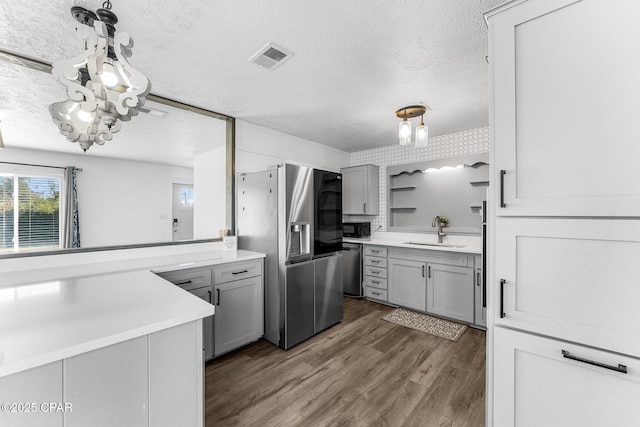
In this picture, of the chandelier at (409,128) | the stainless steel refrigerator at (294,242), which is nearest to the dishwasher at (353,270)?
the stainless steel refrigerator at (294,242)

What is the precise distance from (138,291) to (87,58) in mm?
1169

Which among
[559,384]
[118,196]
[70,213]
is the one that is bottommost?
[559,384]

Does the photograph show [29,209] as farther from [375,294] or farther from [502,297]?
[375,294]

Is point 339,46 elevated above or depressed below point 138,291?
above

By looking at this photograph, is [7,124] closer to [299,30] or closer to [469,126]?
[299,30]

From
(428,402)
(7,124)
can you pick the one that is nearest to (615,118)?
(428,402)

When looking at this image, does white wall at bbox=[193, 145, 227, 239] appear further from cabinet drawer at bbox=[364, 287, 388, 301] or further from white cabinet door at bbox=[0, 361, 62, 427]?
cabinet drawer at bbox=[364, 287, 388, 301]

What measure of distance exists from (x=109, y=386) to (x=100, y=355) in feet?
0.42

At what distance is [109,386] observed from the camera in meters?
0.93

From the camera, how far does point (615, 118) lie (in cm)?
94

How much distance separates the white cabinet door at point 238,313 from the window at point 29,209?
1.34 meters

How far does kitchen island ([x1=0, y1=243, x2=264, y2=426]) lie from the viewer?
2.63 ft

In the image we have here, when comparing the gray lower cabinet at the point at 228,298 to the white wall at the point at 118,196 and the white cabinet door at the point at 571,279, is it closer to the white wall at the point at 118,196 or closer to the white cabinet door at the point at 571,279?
the white wall at the point at 118,196

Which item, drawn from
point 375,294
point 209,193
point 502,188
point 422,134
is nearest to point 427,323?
point 375,294
